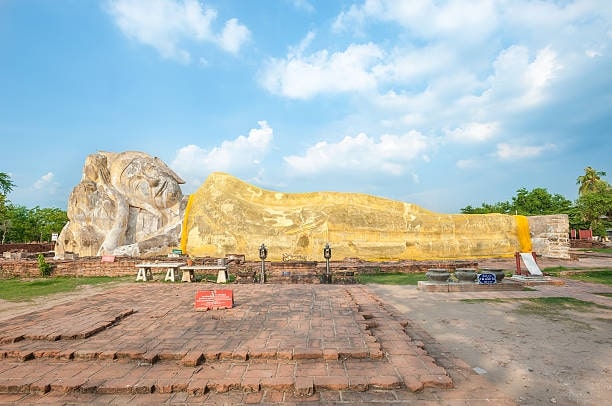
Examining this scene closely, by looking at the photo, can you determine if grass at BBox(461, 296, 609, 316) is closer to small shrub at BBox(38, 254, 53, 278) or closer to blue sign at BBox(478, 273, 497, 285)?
blue sign at BBox(478, 273, 497, 285)

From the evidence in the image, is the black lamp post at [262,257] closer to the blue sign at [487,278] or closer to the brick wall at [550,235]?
the blue sign at [487,278]

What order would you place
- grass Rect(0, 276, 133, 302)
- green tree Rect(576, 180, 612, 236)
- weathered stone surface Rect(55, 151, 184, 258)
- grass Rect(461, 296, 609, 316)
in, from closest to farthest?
grass Rect(461, 296, 609, 316)
grass Rect(0, 276, 133, 302)
weathered stone surface Rect(55, 151, 184, 258)
green tree Rect(576, 180, 612, 236)

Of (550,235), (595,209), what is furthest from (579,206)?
(550,235)

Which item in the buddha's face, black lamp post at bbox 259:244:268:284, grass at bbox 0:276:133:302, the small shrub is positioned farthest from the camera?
the buddha's face

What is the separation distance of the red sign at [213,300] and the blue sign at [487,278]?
5611 millimetres

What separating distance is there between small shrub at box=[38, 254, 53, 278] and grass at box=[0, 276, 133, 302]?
1.34 feet

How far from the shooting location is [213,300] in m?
5.22

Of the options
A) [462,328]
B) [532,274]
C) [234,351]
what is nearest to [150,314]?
[234,351]

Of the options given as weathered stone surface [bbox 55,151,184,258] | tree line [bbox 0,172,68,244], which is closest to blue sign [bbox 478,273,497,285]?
weathered stone surface [bbox 55,151,184,258]

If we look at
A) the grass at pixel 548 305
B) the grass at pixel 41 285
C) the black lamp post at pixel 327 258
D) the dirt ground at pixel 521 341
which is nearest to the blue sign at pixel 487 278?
the dirt ground at pixel 521 341

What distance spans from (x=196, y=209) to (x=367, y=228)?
19.2ft

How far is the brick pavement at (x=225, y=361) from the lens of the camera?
2730 millimetres

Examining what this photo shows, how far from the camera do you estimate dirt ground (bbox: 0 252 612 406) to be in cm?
293

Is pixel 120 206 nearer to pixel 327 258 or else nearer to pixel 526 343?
pixel 327 258
